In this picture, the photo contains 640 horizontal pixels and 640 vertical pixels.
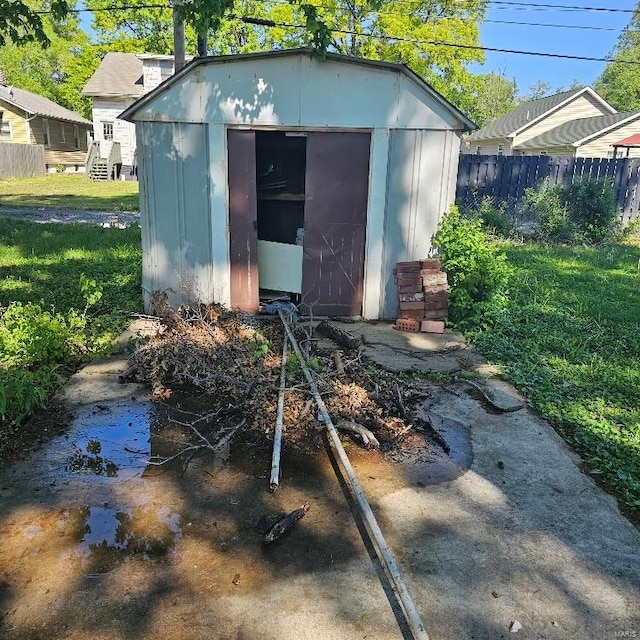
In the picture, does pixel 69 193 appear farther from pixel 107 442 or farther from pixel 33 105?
pixel 107 442

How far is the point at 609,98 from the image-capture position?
55031 millimetres

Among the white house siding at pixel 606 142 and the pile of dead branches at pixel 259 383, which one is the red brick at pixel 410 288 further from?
the white house siding at pixel 606 142

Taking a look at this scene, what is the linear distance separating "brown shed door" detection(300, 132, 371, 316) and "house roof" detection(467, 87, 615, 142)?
959 inches

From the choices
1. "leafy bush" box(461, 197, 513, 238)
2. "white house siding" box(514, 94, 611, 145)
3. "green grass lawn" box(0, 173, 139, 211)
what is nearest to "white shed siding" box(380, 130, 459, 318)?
"leafy bush" box(461, 197, 513, 238)

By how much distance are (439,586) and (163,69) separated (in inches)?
1189

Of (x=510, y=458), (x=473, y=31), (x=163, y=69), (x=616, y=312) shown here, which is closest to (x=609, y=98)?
(x=473, y=31)

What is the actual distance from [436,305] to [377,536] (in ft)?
13.7

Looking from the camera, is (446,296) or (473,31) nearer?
(446,296)

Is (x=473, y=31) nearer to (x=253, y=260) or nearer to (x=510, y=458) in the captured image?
(x=253, y=260)

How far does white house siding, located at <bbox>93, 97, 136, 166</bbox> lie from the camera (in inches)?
1097

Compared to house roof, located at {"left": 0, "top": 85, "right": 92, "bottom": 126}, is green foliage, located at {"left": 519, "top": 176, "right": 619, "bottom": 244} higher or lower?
lower

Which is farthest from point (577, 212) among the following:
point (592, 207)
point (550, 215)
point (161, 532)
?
point (161, 532)

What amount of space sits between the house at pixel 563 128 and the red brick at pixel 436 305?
73.3 ft

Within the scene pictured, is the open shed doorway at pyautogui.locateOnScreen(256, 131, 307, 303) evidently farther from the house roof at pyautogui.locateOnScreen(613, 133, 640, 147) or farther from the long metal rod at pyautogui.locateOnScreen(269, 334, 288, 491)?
the house roof at pyautogui.locateOnScreen(613, 133, 640, 147)
